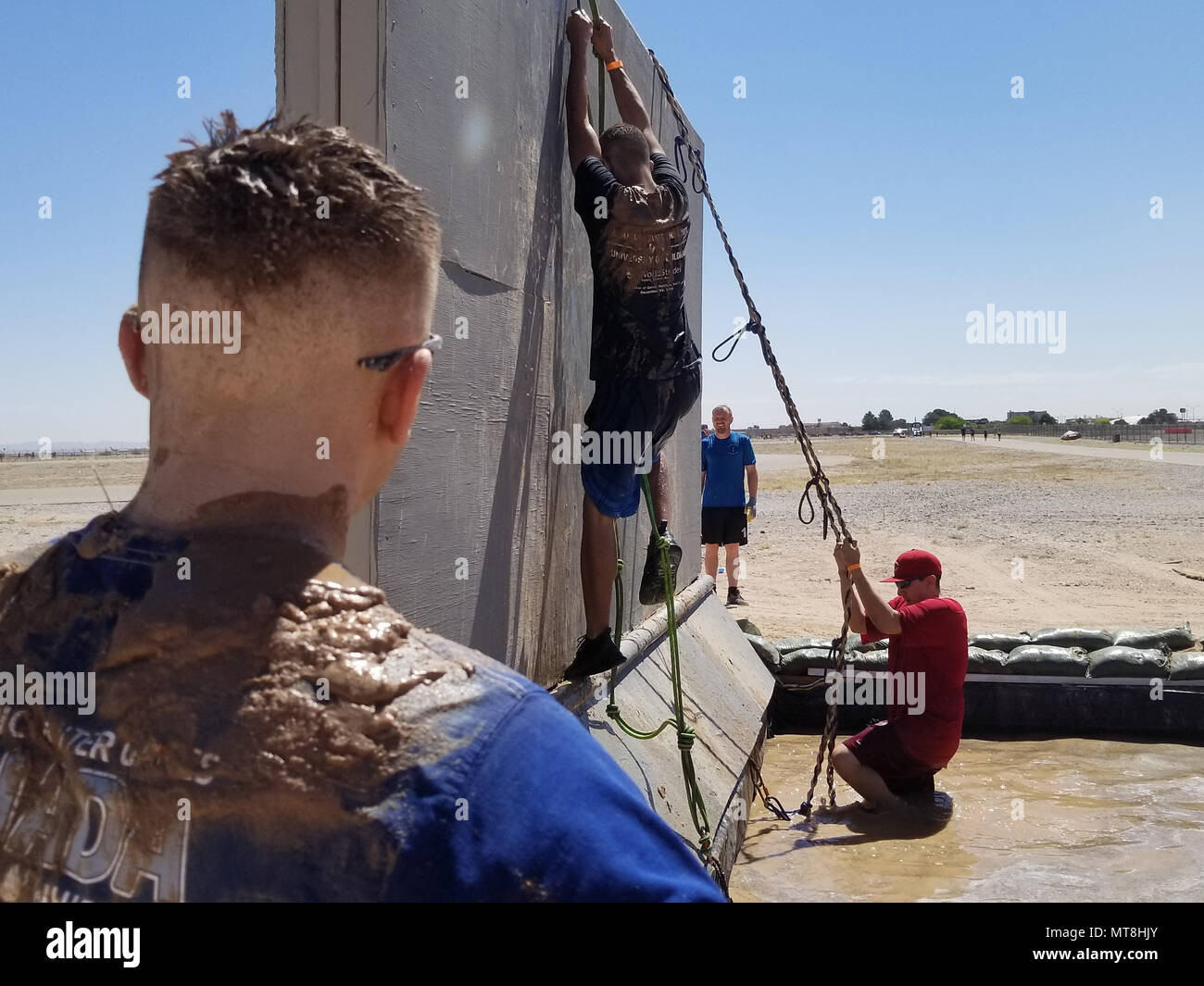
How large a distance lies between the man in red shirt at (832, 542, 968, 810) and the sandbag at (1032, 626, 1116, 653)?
8.68 feet

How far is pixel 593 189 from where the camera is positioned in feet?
12.8

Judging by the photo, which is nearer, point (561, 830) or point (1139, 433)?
point (561, 830)

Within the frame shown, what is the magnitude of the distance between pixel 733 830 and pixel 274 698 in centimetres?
424

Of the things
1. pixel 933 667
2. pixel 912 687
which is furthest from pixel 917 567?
pixel 912 687

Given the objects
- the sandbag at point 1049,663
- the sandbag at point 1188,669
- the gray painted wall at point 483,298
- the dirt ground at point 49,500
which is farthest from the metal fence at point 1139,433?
the gray painted wall at point 483,298

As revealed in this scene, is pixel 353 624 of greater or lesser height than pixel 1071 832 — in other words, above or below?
above

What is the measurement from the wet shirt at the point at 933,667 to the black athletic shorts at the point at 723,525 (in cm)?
535

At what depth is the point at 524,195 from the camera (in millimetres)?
3887

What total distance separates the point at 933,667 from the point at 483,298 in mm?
3215

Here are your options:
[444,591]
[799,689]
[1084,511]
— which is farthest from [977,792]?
[1084,511]

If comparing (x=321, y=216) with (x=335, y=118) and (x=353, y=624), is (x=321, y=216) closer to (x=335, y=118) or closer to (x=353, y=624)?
(x=353, y=624)

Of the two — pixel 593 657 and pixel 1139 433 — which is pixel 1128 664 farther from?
pixel 1139 433

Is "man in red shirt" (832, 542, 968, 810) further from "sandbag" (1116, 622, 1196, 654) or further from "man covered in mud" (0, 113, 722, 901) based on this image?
"man covered in mud" (0, 113, 722, 901)

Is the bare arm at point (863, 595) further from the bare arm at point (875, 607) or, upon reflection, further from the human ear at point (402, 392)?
the human ear at point (402, 392)
